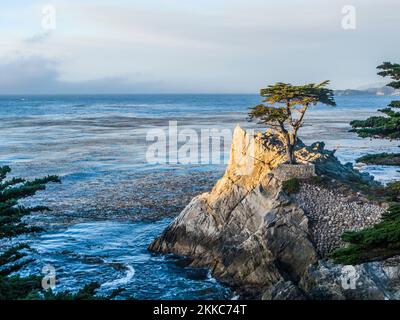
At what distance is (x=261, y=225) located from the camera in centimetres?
2719

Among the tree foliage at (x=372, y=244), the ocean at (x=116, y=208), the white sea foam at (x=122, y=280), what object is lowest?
the white sea foam at (x=122, y=280)

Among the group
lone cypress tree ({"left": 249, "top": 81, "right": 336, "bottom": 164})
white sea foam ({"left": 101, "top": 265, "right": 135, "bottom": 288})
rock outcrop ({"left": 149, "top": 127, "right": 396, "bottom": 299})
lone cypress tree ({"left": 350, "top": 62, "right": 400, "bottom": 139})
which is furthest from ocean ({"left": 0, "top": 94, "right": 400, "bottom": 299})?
lone cypress tree ({"left": 350, "top": 62, "right": 400, "bottom": 139})

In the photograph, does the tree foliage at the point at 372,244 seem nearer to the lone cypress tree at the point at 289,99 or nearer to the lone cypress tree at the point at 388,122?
the lone cypress tree at the point at 388,122

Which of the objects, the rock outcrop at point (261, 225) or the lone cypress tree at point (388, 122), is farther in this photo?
the rock outcrop at point (261, 225)

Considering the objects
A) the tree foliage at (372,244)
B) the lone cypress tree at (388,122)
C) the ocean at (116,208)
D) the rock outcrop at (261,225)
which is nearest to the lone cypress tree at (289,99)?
the rock outcrop at (261,225)

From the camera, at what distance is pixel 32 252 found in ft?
99.4

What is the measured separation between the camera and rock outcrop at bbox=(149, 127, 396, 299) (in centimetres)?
2516

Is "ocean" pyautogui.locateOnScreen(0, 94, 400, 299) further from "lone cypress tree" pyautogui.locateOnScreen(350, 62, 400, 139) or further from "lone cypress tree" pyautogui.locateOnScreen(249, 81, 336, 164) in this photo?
"lone cypress tree" pyautogui.locateOnScreen(350, 62, 400, 139)

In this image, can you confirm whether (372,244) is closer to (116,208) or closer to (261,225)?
(261,225)

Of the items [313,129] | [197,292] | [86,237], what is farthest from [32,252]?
[313,129]

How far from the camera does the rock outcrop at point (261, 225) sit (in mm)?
25156

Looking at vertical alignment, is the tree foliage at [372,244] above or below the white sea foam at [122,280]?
above

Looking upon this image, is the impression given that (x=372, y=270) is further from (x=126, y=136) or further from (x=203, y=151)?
(x=126, y=136)

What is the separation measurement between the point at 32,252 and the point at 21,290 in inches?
750
